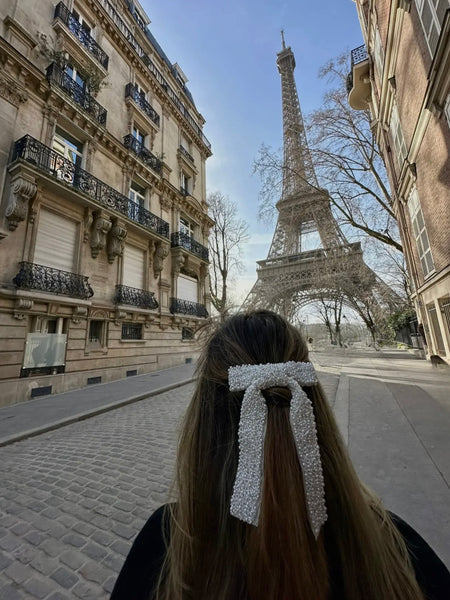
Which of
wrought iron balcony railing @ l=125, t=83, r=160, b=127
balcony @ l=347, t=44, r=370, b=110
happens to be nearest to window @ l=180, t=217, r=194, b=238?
wrought iron balcony railing @ l=125, t=83, r=160, b=127

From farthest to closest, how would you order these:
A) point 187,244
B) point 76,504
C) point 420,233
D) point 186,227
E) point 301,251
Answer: point 301,251
point 186,227
point 187,244
point 420,233
point 76,504

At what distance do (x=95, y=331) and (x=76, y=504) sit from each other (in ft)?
27.7

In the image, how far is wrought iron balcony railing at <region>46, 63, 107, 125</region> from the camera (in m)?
9.10

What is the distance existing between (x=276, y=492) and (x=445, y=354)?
12815mm

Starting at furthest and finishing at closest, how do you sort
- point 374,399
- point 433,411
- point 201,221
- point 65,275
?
point 201,221, point 65,275, point 374,399, point 433,411

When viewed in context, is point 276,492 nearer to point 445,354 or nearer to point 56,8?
point 445,354

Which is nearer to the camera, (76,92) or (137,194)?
(76,92)

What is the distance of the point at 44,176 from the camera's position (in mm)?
8031

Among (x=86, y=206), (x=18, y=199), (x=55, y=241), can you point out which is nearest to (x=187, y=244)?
(x=86, y=206)

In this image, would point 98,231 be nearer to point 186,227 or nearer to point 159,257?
point 159,257

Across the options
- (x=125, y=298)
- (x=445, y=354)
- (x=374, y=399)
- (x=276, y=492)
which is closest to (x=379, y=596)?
(x=276, y=492)

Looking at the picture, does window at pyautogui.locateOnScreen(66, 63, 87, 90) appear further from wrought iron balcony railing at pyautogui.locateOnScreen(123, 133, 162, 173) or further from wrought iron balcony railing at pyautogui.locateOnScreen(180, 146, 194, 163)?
wrought iron balcony railing at pyautogui.locateOnScreen(180, 146, 194, 163)

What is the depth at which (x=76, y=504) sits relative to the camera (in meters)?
2.48

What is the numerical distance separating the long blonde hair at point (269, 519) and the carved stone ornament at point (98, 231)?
10.5 metres
